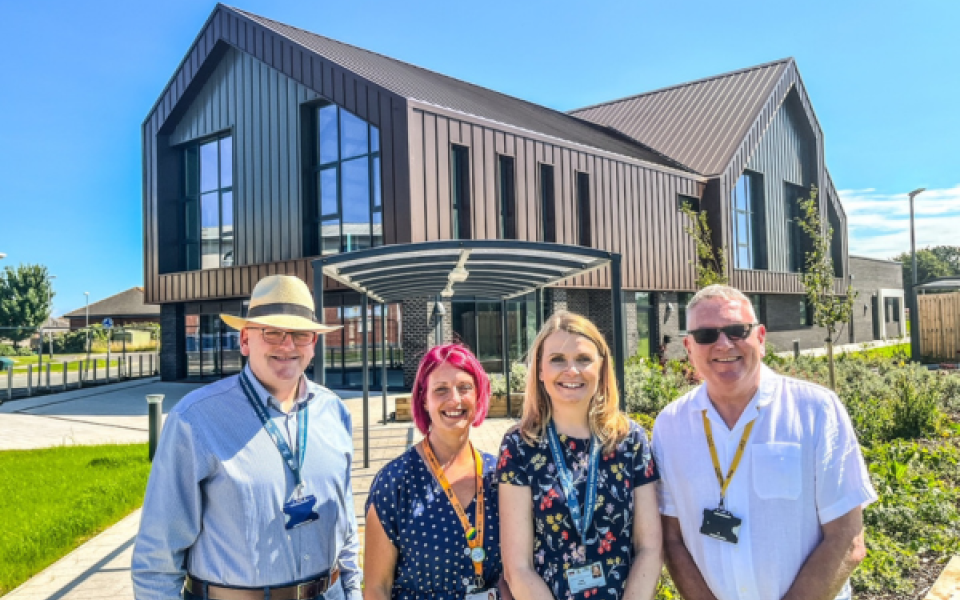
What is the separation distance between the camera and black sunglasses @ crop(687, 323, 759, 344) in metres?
2.54

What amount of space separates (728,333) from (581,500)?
837 mm

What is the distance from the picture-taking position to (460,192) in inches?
729

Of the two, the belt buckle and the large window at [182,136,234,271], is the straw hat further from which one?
the large window at [182,136,234,271]

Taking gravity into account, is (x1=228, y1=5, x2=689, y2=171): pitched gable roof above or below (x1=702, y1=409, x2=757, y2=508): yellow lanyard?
above

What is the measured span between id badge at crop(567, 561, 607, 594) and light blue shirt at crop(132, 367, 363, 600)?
92cm

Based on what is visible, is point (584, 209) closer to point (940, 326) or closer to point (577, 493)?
point (940, 326)

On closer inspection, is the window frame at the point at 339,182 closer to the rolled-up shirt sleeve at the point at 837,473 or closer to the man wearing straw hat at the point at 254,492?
the man wearing straw hat at the point at 254,492

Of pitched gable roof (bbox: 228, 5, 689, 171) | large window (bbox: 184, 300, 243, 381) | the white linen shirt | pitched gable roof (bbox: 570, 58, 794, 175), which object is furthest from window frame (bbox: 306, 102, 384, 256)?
the white linen shirt

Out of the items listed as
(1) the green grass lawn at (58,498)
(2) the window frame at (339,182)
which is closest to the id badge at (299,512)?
(1) the green grass lawn at (58,498)

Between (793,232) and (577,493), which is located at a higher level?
(793,232)

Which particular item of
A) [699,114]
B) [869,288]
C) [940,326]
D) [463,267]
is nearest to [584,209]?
[940,326]

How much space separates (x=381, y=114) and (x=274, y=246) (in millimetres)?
5734

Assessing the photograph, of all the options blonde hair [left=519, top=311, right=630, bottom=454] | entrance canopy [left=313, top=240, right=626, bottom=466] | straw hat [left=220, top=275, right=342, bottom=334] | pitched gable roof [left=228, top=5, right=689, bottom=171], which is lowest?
blonde hair [left=519, top=311, right=630, bottom=454]

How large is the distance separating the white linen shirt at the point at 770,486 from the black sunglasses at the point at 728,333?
188 millimetres
